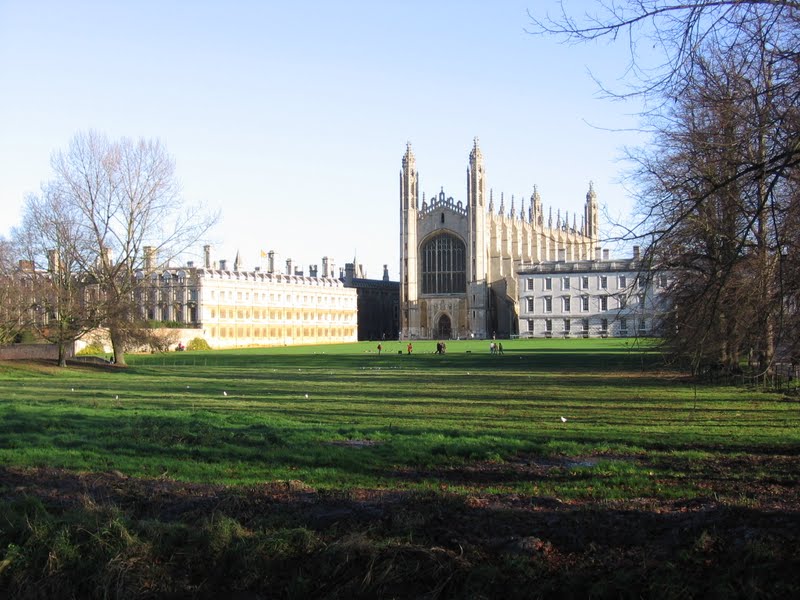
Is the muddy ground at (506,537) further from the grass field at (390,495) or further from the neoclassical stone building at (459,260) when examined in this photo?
the neoclassical stone building at (459,260)

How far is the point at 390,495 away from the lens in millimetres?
9227

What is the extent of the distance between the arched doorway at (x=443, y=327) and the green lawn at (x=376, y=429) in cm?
8777

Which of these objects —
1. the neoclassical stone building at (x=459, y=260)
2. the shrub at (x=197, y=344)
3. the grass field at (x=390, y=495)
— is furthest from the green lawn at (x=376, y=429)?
the neoclassical stone building at (x=459, y=260)

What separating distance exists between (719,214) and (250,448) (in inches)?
510

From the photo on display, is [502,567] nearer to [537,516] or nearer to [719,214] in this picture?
[537,516]

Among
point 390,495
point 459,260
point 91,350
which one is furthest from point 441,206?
point 390,495

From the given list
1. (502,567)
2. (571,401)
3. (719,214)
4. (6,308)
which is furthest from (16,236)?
(502,567)

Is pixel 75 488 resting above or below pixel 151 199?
below

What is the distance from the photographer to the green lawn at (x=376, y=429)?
11305mm

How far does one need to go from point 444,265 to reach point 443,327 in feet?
28.2

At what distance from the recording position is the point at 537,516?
8.14 metres

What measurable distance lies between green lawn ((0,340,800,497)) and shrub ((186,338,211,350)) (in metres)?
54.9

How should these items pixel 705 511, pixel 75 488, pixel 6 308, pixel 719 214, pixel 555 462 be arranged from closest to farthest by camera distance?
pixel 705 511 → pixel 75 488 → pixel 555 462 → pixel 719 214 → pixel 6 308

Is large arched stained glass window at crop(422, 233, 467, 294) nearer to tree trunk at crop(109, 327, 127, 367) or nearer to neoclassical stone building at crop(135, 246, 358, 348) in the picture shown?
neoclassical stone building at crop(135, 246, 358, 348)
